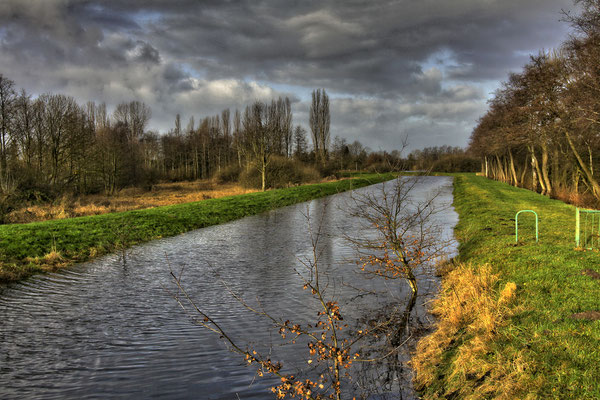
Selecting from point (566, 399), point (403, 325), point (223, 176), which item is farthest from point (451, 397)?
point (223, 176)

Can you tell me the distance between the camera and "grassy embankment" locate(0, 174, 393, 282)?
38.5ft

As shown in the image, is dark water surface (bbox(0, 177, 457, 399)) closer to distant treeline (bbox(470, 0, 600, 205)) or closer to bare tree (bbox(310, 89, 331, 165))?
distant treeline (bbox(470, 0, 600, 205))

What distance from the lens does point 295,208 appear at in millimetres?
27719

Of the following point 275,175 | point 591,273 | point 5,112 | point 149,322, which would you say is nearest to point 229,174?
point 275,175

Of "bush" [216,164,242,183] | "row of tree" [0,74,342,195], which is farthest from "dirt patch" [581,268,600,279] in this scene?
"bush" [216,164,242,183]

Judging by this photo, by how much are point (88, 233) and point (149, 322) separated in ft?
31.3

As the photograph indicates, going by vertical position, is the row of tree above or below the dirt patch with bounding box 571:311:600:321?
above

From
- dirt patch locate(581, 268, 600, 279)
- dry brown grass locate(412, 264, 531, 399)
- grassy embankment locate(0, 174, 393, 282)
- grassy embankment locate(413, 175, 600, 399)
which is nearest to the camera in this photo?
grassy embankment locate(413, 175, 600, 399)

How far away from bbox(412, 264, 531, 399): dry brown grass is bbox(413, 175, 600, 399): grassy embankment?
0.04 feet

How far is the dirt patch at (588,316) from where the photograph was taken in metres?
5.46

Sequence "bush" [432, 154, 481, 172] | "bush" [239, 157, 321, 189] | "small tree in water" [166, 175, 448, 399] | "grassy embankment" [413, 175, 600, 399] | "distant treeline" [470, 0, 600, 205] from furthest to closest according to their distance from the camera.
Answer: "bush" [432, 154, 481, 172], "bush" [239, 157, 321, 189], "distant treeline" [470, 0, 600, 205], "grassy embankment" [413, 175, 600, 399], "small tree in water" [166, 175, 448, 399]

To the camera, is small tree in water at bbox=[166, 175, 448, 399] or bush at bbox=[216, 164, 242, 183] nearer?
small tree in water at bbox=[166, 175, 448, 399]

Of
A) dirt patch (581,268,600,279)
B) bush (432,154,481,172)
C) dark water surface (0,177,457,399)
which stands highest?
bush (432,154,481,172)

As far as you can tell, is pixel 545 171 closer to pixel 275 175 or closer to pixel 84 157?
pixel 275 175
